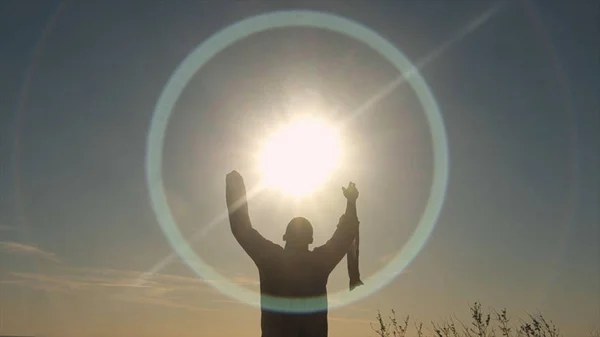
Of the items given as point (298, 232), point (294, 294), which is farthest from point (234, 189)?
point (294, 294)

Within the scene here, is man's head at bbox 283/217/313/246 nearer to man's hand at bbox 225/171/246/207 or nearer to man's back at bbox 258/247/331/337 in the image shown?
man's back at bbox 258/247/331/337

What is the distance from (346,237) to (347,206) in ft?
2.47

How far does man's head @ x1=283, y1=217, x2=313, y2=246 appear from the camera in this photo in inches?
450

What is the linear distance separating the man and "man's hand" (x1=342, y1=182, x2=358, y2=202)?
4.17ft

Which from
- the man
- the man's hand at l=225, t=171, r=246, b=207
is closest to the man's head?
the man

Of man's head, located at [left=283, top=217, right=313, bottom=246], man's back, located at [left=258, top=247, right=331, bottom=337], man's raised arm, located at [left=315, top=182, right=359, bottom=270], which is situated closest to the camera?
man's back, located at [left=258, top=247, right=331, bottom=337]

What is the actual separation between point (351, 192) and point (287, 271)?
2.51 metres

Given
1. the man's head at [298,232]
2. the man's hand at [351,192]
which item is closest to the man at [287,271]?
the man's head at [298,232]

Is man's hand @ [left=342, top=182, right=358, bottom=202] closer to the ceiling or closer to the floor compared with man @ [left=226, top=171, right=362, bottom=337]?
closer to the ceiling

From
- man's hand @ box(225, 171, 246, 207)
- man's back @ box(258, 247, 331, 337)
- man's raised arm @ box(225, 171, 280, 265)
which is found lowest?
man's back @ box(258, 247, 331, 337)

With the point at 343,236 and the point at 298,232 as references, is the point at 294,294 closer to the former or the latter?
the point at 298,232

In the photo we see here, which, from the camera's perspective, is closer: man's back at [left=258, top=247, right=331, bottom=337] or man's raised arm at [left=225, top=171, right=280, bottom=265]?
man's back at [left=258, top=247, right=331, bottom=337]

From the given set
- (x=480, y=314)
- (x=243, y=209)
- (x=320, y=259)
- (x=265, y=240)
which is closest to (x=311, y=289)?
(x=320, y=259)

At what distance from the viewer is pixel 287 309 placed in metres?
10.9
